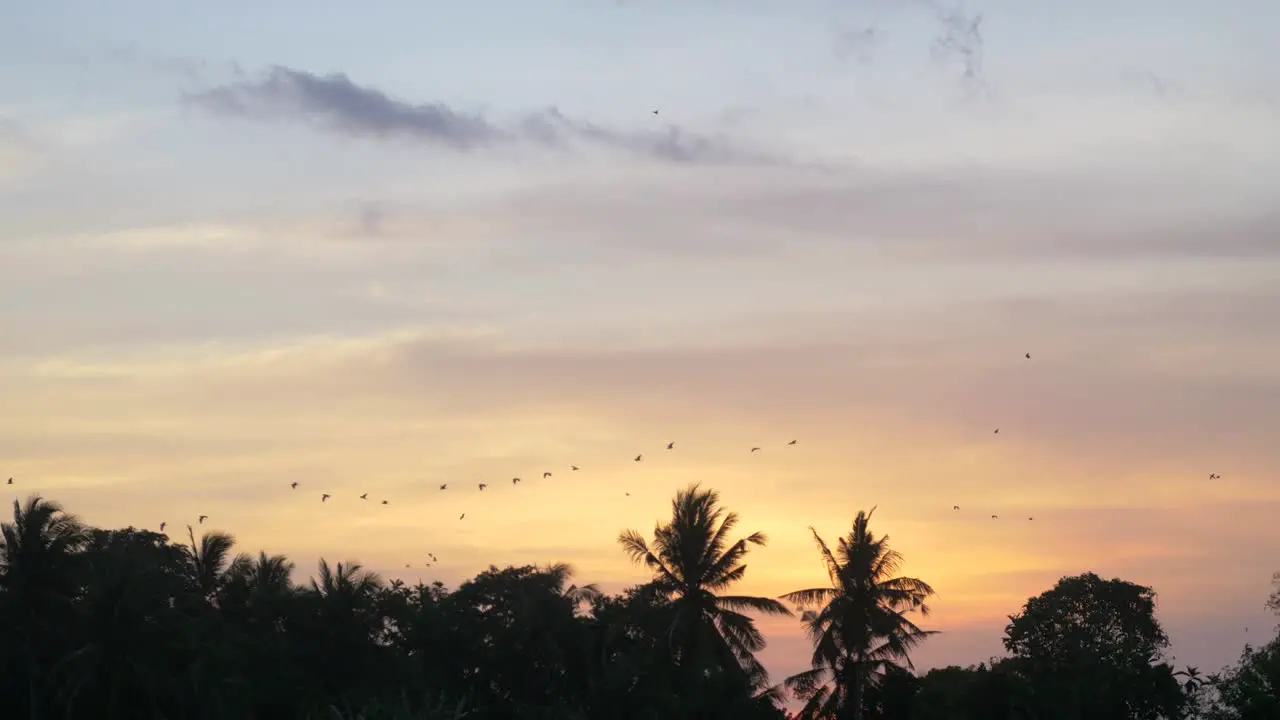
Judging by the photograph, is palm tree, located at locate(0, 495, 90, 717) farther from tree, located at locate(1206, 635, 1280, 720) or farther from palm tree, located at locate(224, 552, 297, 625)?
tree, located at locate(1206, 635, 1280, 720)

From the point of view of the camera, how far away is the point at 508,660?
170 ft

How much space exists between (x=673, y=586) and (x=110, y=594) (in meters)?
20.3

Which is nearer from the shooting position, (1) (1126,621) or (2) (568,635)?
(2) (568,635)

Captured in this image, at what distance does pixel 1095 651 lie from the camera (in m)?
57.9

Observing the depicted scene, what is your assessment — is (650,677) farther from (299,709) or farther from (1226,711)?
(1226,711)

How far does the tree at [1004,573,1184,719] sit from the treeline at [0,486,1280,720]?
0.12 metres

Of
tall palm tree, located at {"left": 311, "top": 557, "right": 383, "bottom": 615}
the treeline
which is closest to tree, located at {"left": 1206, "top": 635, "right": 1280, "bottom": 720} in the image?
the treeline

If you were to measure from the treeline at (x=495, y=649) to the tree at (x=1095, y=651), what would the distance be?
12 centimetres

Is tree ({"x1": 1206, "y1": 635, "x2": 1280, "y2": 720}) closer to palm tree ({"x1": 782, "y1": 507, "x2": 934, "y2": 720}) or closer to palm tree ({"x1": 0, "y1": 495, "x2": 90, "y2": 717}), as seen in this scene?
palm tree ({"x1": 782, "y1": 507, "x2": 934, "y2": 720})

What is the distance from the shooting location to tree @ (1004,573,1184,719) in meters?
54.3

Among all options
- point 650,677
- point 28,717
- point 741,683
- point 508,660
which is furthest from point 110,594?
point 741,683

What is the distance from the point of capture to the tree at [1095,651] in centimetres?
5434

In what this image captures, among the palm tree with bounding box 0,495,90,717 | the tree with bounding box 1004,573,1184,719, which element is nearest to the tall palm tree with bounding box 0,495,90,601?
the palm tree with bounding box 0,495,90,717

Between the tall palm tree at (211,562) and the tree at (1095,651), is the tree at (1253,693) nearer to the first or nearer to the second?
the tree at (1095,651)
